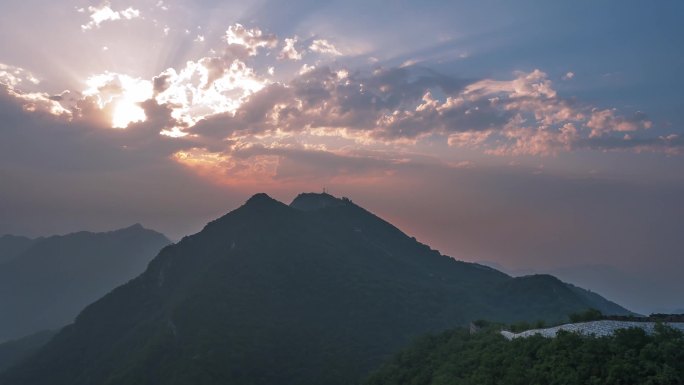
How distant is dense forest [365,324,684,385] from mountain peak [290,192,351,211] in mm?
143593

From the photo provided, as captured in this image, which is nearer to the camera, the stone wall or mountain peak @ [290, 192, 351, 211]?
the stone wall

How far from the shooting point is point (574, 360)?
27.4 meters

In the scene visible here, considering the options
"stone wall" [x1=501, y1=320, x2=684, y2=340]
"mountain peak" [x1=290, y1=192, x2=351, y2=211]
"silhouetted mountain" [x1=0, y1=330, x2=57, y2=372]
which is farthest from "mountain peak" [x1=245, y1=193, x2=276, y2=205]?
"stone wall" [x1=501, y1=320, x2=684, y2=340]

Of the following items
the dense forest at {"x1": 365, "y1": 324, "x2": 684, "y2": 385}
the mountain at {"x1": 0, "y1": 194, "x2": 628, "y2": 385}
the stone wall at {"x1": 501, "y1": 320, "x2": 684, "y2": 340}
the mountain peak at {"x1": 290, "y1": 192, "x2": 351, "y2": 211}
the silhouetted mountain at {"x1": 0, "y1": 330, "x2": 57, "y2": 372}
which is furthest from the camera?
the mountain peak at {"x1": 290, "y1": 192, "x2": 351, "y2": 211}

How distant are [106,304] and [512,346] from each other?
133729 millimetres

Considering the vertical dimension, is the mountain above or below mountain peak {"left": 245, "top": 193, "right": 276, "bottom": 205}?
below

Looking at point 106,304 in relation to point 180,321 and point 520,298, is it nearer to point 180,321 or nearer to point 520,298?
point 180,321

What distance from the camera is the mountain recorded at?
285 feet

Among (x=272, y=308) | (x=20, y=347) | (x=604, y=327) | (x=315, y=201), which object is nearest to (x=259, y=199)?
(x=315, y=201)

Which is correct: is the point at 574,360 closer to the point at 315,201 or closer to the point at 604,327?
the point at 604,327

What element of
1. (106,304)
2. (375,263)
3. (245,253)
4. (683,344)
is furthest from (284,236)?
(683,344)

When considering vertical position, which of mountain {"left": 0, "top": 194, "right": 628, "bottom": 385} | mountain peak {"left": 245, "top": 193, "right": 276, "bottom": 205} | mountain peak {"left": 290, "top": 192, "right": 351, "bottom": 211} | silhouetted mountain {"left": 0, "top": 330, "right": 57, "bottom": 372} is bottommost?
silhouetted mountain {"left": 0, "top": 330, "right": 57, "bottom": 372}

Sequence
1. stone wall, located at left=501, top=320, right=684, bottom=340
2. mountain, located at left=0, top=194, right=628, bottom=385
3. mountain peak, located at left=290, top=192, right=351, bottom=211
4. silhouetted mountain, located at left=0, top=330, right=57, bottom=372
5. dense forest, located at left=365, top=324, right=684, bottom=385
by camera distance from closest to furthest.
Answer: dense forest, located at left=365, top=324, right=684, bottom=385, stone wall, located at left=501, top=320, right=684, bottom=340, mountain, located at left=0, top=194, right=628, bottom=385, silhouetted mountain, located at left=0, top=330, right=57, bottom=372, mountain peak, located at left=290, top=192, right=351, bottom=211

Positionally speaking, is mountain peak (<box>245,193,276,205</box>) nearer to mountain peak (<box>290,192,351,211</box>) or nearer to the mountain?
the mountain
